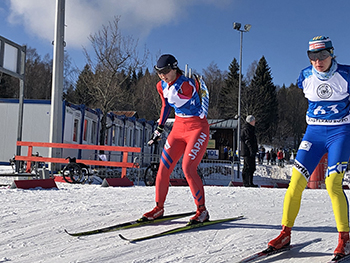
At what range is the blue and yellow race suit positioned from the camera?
315 centimetres

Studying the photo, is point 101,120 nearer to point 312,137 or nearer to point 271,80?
point 312,137

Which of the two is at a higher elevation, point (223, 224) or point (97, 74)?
point (97, 74)

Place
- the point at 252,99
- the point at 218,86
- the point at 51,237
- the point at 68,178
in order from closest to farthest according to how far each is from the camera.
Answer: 1. the point at 51,237
2. the point at 68,178
3. the point at 252,99
4. the point at 218,86

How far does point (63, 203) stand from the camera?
5.41 meters

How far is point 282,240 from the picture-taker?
3.14 m

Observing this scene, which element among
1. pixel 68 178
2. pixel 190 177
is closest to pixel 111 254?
pixel 190 177

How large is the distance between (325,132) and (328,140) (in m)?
0.07

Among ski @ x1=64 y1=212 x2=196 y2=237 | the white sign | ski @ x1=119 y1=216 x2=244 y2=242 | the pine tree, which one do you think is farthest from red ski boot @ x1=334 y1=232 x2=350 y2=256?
the pine tree

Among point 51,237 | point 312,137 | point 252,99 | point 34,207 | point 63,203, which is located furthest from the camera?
point 252,99

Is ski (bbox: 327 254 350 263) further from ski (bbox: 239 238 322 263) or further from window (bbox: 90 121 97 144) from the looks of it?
window (bbox: 90 121 97 144)

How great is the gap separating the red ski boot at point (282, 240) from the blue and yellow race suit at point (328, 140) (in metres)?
0.06

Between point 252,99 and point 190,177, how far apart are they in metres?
49.8

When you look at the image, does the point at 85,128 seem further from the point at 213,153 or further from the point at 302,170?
the point at 213,153

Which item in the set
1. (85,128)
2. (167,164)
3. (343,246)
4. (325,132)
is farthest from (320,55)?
(85,128)
